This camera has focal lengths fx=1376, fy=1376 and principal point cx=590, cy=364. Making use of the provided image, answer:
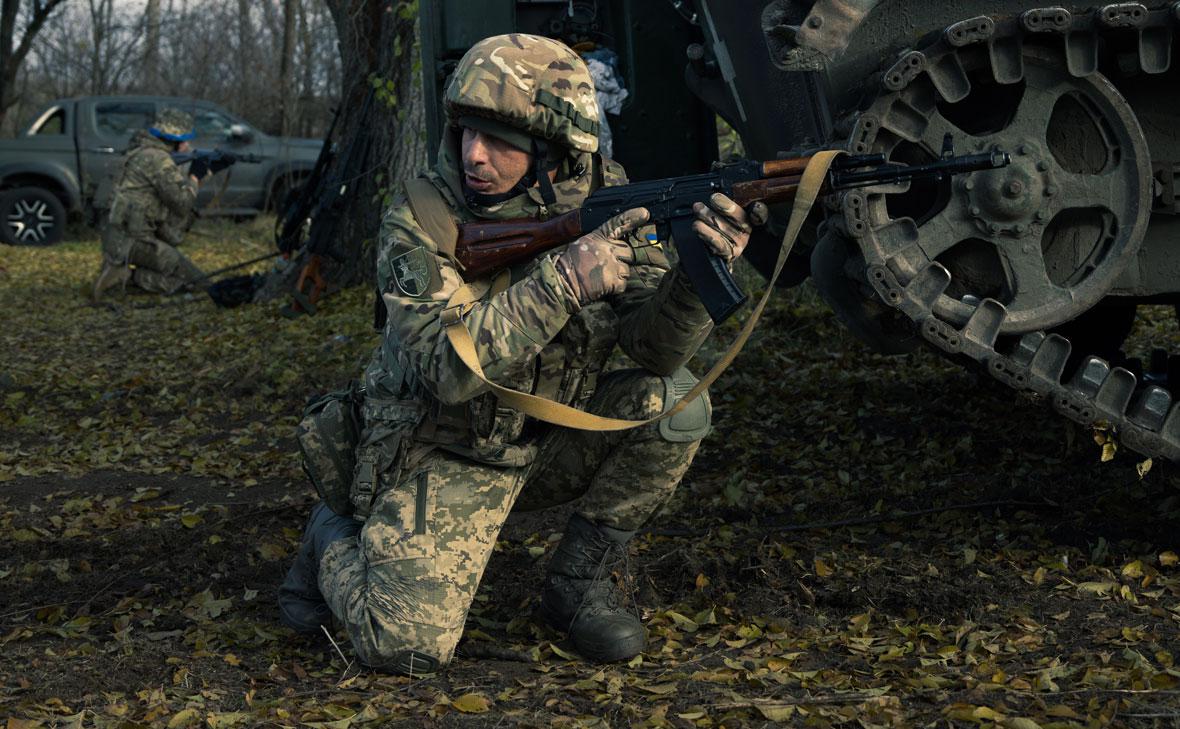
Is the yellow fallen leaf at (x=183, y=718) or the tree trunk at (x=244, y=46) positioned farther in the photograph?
the tree trunk at (x=244, y=46)

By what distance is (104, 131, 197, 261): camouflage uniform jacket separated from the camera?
43.1ft

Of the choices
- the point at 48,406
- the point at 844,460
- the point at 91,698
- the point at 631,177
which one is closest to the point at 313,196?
the point at 48,406

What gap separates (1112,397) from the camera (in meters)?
4.39

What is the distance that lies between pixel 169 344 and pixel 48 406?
88.0 inches

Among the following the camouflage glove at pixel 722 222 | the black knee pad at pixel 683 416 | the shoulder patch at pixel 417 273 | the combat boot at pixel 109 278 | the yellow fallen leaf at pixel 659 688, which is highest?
the camouflage glove at pixel 722 222

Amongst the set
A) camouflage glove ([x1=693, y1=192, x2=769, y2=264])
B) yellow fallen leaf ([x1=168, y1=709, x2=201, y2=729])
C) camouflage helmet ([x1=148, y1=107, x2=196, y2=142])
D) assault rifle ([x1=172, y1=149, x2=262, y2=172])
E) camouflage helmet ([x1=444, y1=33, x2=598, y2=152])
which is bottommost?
yellow fallen leaf ([x1=168, y1=709, x2=201, y2=729])

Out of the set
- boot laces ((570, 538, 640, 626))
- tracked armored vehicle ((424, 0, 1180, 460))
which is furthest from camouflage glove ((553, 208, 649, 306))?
boot laces ((570, 538, 640, 626))

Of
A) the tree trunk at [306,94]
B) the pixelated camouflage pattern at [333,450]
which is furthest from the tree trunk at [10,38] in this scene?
the pixelated camouflage pattern at [333,450]

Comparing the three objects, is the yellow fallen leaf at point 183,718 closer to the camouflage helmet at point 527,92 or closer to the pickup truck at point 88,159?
the camouflage helmet at point 527,92

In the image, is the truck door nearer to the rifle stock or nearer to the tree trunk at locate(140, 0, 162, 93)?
the tree trunk at locate(140, 0, 162, 93)

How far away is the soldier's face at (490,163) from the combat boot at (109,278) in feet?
32.5

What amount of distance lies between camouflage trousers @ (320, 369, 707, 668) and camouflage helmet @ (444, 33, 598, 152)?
2.54ft

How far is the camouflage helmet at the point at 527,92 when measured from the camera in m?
3.76

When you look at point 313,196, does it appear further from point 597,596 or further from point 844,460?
point 597,596
